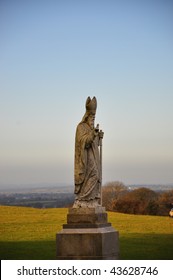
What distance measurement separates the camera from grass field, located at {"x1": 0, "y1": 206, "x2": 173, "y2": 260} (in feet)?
131

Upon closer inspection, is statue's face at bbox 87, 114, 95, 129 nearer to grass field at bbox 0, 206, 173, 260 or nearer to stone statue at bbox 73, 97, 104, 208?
stone statue at bbox 73, 97, 104, 208

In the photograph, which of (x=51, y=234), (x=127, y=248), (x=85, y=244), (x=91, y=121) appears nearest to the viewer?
(x=85, y=244)

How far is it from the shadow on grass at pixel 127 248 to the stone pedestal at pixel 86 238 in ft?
32.3

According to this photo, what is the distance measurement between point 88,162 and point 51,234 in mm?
20945

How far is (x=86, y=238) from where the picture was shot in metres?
26.5

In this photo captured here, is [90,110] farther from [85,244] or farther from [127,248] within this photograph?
[127,248]

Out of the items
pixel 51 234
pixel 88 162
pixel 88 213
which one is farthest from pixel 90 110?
pixel 51 234

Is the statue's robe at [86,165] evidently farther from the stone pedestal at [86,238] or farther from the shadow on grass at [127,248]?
the shadow on grass at [127,248]

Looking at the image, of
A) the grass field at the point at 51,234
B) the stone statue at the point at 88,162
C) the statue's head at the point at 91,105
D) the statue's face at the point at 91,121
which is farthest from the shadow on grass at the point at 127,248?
the statue's head at the point at 91,105

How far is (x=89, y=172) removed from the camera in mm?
27812

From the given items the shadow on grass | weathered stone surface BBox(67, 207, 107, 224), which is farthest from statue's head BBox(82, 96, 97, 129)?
the shadow on grass

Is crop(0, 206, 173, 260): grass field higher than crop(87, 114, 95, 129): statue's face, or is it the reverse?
crop(87, 114, 95, 129): statue's face

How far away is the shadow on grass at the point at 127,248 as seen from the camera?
38.7 m

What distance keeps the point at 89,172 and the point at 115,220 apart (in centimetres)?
2735
